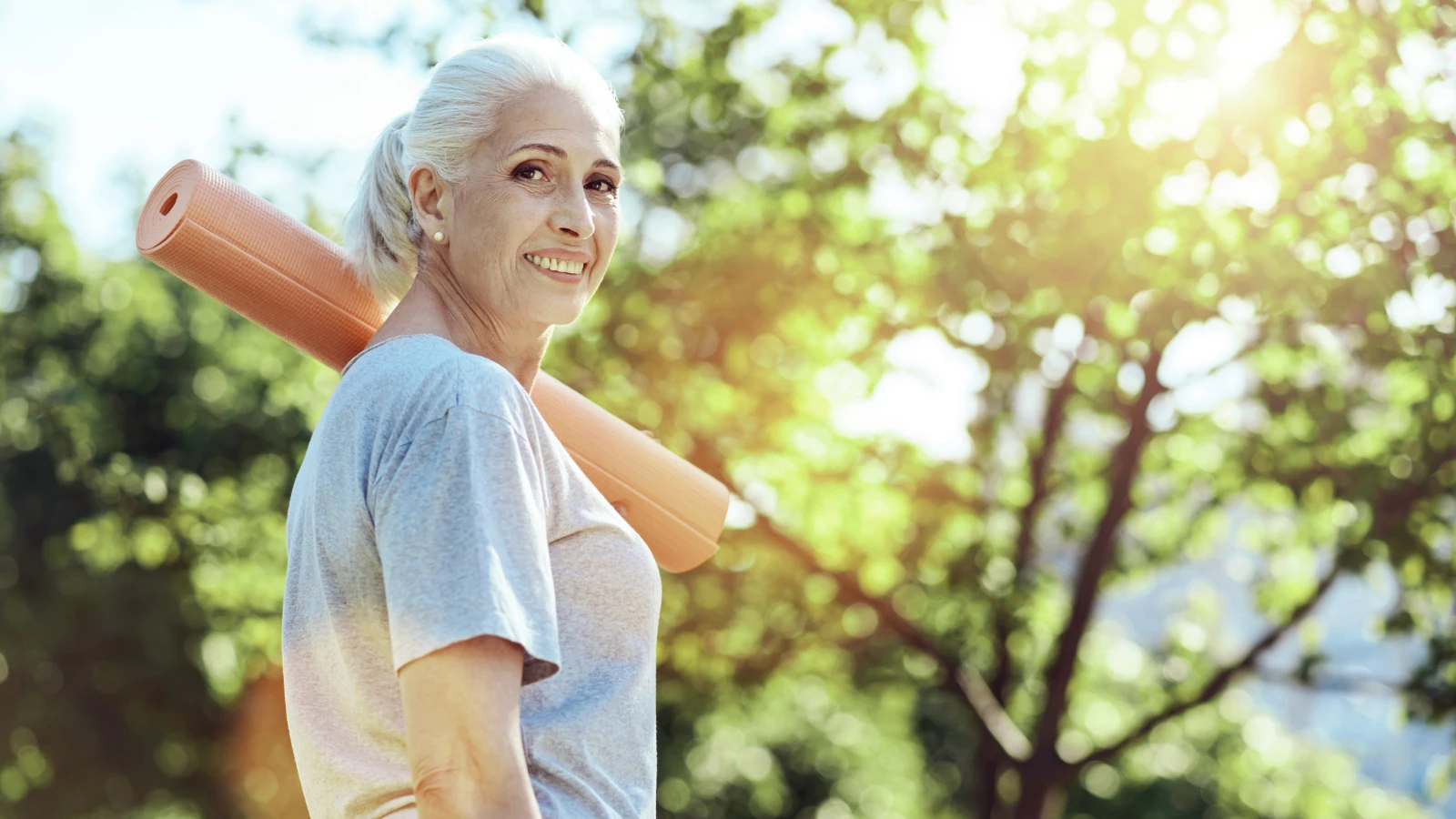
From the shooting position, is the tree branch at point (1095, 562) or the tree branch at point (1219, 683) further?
the tree branch at point (1219, 683)

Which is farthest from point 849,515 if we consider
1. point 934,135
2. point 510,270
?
point 510,270

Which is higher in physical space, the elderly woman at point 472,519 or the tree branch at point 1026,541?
the elderly woman at point 472,519

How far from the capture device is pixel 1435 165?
6137mm

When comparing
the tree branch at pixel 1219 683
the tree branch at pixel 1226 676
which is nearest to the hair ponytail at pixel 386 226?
the tree branch at pixel 1226 676

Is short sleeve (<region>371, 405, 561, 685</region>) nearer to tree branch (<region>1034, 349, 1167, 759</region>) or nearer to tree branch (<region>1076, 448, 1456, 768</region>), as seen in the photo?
tree branch (<region>1034, 349, 1167, 759</region>)

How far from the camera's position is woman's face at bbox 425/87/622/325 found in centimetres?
165

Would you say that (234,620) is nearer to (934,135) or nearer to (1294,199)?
(934,135)

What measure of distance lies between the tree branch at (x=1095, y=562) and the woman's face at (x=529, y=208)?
231 inches

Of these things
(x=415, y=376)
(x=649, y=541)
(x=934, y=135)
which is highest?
(x=415, y=376)

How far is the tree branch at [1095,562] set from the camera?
740 centimetres

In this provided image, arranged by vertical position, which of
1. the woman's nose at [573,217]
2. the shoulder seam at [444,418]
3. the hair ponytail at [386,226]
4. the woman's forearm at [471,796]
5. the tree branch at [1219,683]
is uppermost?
the shoulder seam at [444,418]

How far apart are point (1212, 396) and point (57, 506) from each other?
632 inches

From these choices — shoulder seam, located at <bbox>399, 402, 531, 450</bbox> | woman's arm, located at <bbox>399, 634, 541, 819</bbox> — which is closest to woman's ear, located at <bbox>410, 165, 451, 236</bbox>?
shoulder seam, located at <bbox>399, 402, 531, 450</bbox>

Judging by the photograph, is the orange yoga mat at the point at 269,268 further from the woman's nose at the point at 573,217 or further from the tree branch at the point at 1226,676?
the tree branch at the point at 1226,676
